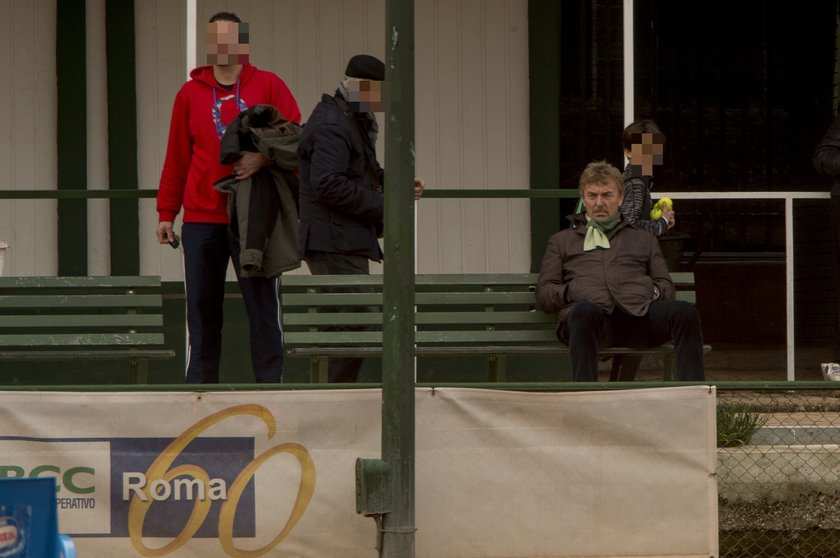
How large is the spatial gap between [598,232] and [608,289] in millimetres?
342

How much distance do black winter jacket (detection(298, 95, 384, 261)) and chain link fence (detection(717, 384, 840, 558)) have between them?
1.90 m

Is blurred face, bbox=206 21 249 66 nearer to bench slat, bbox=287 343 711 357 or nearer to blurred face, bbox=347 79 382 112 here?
blurred face, bbox=347 79 382 112

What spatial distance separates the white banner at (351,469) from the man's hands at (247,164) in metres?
1.50

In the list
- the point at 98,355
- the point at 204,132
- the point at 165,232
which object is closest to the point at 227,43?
the point at 204,132

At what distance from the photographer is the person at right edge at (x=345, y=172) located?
7.85 metres

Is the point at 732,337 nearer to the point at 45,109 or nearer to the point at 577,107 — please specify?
the point at 577,107

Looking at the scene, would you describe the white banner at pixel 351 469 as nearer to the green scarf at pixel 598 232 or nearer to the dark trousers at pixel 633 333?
the dark trousers at pixel 633 333

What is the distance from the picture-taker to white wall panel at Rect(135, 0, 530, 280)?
1034 cm

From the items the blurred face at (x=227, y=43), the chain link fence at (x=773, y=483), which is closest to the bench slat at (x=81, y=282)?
the blurred face at (x=227, y=43)

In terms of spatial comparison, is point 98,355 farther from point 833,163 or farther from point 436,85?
point 833,163

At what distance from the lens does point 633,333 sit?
26.8 ft

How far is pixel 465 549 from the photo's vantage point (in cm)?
686

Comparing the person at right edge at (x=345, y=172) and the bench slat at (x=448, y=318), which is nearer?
the person at right edge at (x=345, y=172)

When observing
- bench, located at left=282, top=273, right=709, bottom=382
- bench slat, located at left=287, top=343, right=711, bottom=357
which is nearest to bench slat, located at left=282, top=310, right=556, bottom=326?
bench, located at left=282, top=273, right=709, bottom=382
